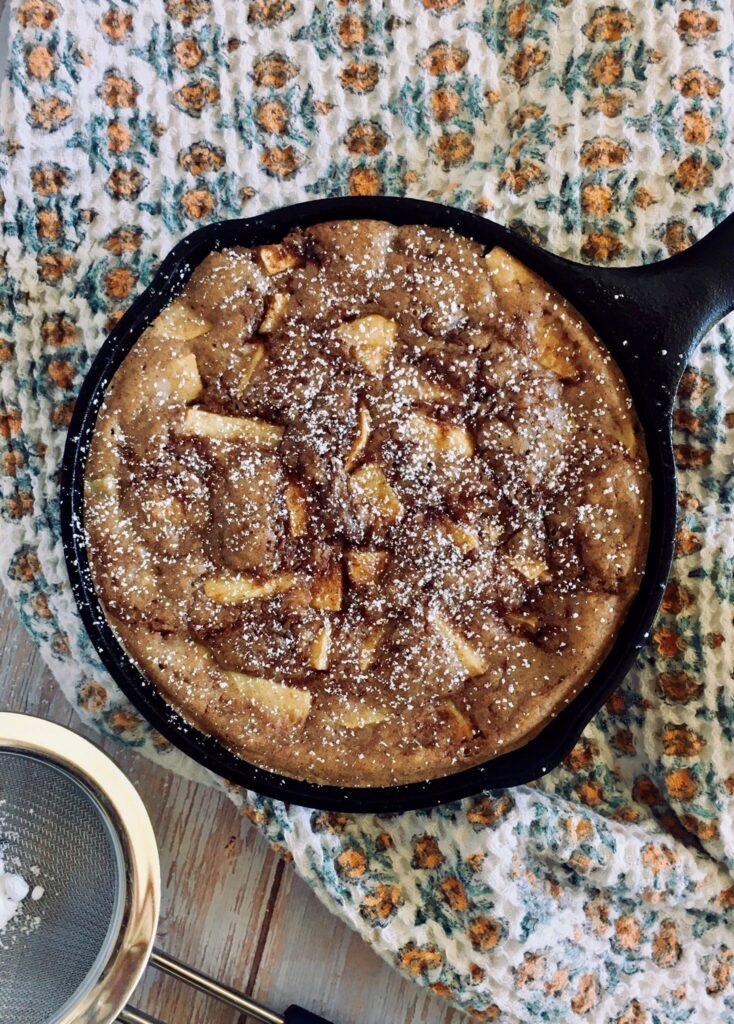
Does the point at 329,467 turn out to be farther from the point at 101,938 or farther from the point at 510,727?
the point at 101,938

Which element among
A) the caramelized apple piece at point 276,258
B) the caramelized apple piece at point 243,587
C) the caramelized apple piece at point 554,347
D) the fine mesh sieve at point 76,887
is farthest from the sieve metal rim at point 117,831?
the caramelized apple piece at point 554,347

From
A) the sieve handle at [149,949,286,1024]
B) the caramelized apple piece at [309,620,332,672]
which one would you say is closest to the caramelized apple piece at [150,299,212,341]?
the caramelized apple piece at [309,620,332,672]

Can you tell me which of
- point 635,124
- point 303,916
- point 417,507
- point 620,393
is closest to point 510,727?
point 417,507

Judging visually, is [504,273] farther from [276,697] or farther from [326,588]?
[276,697]

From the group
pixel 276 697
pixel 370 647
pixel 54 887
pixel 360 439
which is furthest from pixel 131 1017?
pixel 360 439

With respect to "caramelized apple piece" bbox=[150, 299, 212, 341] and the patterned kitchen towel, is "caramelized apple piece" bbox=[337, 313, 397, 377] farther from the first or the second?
the patterned kitchen towel
